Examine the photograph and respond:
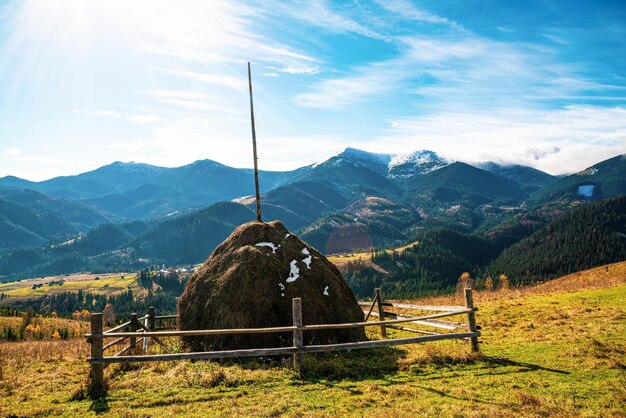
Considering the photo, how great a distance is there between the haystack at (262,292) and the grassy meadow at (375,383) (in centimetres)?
125

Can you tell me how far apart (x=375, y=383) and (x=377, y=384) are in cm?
10

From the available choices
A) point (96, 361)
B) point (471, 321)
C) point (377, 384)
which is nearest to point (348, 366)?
point (377, 384)

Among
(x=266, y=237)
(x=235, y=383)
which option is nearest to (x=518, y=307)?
(x=266, y=237)

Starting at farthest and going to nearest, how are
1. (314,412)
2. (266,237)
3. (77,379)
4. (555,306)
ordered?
1. (555,306)
2. (266,237)
3. (77,379)
4. (314,412)

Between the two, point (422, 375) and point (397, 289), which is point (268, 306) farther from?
point (397, 289)

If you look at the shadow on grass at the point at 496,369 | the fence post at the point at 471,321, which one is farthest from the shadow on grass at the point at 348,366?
the fence post at the point at 471,321

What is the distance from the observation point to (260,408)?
9.76 meters

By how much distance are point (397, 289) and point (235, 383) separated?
18504cm

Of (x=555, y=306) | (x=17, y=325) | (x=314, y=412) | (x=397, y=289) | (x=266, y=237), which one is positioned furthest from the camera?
(x=397, y=289)

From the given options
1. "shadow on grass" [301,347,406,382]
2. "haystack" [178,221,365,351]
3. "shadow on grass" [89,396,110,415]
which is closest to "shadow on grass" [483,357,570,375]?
"shadow on grass" [301,347,406,382]

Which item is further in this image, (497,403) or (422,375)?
(422,375)

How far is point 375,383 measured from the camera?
1130 centimetres

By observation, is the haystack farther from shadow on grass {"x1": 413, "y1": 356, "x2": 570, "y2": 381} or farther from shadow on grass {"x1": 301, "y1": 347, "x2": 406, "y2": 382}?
shadow on grass {"x1": 413, "y1": 356, "x2": 570, "y2": 381}

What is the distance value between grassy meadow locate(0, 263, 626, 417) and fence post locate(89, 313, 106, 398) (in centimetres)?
30
